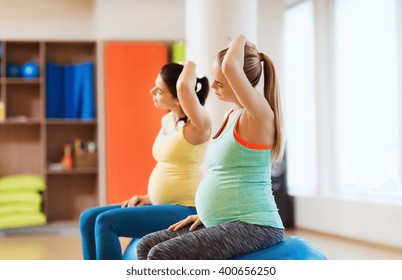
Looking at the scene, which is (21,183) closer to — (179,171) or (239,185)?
(179,171)

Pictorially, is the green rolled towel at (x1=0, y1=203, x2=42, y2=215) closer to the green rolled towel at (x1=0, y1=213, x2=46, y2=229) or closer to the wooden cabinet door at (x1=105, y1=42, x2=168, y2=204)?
the green rolled towel at (x1=0, y1=213, x2=46, y2=229)

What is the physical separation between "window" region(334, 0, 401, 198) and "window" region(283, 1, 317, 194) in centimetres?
22

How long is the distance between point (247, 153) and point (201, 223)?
12.5 inches

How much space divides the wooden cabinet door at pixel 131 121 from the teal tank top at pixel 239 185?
3.05 meters

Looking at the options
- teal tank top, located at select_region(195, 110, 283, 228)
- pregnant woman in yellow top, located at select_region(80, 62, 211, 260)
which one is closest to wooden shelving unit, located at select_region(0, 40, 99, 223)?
pregnant woman in yellow top, located at select_region(80, 62, 211, 260)

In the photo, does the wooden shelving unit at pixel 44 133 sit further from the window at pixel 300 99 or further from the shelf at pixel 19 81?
the window at pixel 300 99

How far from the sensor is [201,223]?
173 centimetres

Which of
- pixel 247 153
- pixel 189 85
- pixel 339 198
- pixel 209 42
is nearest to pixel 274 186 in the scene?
pixel 339 198

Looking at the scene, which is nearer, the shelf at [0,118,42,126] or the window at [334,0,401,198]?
the window at [334,0,401,198]

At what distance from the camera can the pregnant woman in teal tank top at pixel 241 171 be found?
1500 millimetres

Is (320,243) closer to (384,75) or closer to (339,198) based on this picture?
(339,198)

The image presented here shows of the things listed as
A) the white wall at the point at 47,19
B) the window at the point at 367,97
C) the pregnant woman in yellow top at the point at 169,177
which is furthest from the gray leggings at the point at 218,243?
the white wall at the point at 47,19

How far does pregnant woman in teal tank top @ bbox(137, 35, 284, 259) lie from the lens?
1.50 meters

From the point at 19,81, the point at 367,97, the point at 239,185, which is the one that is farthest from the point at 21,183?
the point at 239,185
